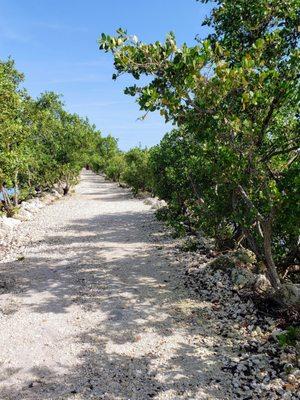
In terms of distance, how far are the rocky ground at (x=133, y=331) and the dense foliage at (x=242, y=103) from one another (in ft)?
7.98

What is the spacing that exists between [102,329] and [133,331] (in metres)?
0.98

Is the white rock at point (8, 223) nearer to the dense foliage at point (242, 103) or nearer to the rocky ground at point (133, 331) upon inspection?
the rocky ground at point (133, 331)

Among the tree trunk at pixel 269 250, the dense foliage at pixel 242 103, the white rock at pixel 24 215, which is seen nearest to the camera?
the dense foliage at pixel 242 103

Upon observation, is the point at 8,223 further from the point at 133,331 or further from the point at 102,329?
the point at 133,331

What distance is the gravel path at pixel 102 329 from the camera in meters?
8.53

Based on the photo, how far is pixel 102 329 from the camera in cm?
1113

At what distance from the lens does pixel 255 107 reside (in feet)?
33.9

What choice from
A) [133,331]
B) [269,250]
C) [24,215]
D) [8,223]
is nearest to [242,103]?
[269,250]

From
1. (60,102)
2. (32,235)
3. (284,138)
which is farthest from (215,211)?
(60,102)

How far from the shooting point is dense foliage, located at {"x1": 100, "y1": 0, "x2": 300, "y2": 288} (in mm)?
8430

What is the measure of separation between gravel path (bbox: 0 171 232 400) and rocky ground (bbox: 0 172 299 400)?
32mm

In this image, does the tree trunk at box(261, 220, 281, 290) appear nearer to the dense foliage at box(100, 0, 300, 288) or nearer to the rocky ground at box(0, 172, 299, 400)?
the dense foliage at box(100, 0, 300, 288)

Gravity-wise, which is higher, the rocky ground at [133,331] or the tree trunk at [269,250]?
the tree trunk at [269,250]

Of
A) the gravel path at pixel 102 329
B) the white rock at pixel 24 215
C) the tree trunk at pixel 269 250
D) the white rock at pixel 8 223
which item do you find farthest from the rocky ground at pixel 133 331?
the white rock at pixel 24 215
